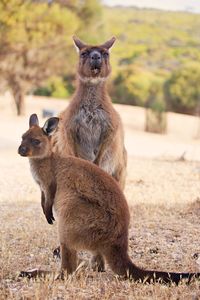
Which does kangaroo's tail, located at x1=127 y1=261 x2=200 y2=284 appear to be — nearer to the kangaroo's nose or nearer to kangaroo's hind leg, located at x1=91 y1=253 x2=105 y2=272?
kangaroo's hind leg, located at x1=91 y1=253 x2=105 y2=272

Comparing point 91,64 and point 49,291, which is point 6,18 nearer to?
point 91,64

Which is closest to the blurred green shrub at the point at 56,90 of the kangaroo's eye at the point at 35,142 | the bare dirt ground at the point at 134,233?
the bare dirt ground at the point at 134,233

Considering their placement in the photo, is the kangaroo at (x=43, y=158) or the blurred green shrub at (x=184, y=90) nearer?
the kangaroo at (x=43, y=158)

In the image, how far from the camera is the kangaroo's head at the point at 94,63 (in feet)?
20.8

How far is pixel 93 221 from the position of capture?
15.2 ft

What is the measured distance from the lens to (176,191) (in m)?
10.6

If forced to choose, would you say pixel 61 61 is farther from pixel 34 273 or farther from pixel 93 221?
pixel 93 221

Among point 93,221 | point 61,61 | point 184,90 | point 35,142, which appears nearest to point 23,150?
point 35,142

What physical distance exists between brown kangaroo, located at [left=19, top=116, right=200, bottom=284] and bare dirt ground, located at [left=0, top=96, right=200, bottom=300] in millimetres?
111

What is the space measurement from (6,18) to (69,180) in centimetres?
2003

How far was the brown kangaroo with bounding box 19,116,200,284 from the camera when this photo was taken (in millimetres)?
4613

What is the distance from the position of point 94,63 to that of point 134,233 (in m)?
1.86

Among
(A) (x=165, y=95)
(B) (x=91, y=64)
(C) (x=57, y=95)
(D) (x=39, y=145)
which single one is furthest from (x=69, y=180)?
(C) (x=57, y=95)

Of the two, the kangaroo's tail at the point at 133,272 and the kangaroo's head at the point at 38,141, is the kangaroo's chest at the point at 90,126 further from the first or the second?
the kangaroo's tail at the point at 133,272
